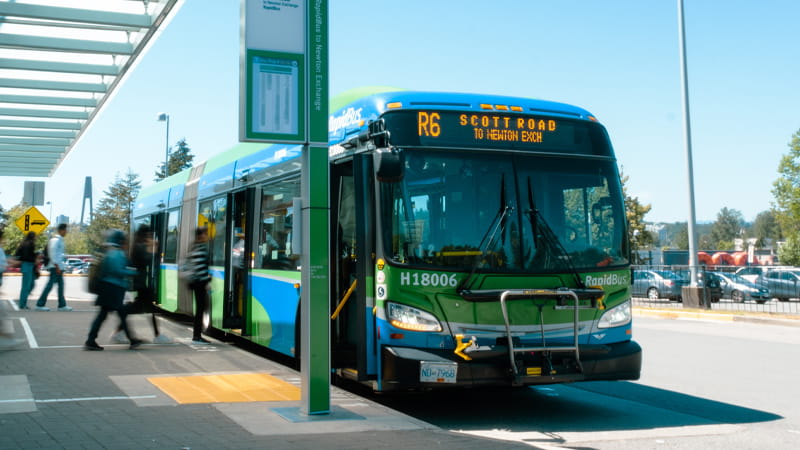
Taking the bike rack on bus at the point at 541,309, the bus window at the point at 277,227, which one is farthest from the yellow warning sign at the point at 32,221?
the bike rack on bus at the point at 541,309

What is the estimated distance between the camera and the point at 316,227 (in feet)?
23.3

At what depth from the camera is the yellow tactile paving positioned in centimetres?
766

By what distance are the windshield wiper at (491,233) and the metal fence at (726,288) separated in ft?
58.5

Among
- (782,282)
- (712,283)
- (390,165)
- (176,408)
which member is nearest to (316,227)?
(390,165)

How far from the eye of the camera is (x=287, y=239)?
9.72 m

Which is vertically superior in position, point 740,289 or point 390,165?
point 390,165

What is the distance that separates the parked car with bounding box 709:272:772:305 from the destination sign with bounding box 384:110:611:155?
62.1 ft

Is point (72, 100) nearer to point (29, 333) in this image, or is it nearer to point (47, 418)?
point (29, 333)

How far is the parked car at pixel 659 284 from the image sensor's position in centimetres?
2730

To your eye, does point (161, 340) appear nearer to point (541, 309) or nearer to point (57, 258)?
point (57, 258)

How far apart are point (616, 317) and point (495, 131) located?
225 centimetres

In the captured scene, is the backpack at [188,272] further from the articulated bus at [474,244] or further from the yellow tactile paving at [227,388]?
the articulated bus at [474,244]

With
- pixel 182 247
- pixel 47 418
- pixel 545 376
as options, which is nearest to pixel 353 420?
pixel 545 376

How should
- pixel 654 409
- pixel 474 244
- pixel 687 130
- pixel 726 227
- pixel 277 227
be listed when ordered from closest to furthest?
pixel 474 244, pixel 654 409, pixel 277 227, pixel 687 130, pixel 726 227
